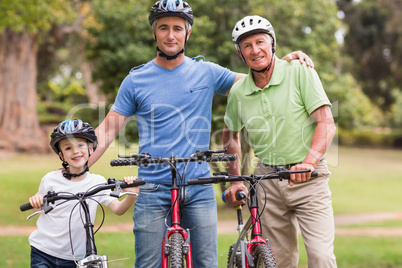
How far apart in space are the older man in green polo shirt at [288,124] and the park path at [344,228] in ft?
27.8

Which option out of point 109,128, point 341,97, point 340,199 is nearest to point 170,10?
point 109,128

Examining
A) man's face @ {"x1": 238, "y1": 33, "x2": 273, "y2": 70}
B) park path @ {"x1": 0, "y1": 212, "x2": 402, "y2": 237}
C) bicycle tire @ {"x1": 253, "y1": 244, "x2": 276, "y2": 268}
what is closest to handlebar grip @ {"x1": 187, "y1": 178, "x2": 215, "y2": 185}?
bicycle tire @ {"x1": 253, "y1": 244, "x2": 276, "y2": 268}

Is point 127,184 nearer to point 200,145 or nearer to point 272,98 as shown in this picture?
point 200,145

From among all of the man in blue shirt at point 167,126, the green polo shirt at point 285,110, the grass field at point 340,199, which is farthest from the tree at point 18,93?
the green polo shirt at point 285,110

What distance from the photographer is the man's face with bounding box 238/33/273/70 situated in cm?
418

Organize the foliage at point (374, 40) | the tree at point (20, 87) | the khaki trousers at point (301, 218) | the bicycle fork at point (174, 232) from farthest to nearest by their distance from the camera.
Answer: the foliage at point (374, 40) → the tree at point (20, 87) → the khaki trousers at point (301, 218) → the bicycle fork at point (174, 232)

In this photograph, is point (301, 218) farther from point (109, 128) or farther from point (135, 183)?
point (109, 128)

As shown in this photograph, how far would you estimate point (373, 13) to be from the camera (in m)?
30.5

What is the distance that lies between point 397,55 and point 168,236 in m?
31.9

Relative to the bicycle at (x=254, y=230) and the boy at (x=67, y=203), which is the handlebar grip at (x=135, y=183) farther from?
the bicycle at (x=254, y=230)

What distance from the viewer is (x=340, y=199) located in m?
21.8

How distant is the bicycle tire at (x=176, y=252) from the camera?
3.39 meters

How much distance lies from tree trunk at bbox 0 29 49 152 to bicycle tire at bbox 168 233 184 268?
23.6m

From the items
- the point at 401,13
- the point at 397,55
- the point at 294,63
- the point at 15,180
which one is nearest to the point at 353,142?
the point at 397,55
